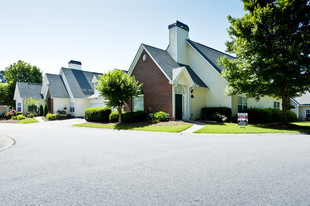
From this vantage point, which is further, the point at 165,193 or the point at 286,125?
the point at 286,125

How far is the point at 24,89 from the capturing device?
36.1 metres

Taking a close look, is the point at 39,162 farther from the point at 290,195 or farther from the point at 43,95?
the point at 43,95

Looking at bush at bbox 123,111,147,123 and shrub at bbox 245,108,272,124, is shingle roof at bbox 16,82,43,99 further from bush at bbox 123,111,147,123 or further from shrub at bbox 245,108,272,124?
shrub at bbox 245,108,272,124

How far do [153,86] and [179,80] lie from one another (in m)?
2.91

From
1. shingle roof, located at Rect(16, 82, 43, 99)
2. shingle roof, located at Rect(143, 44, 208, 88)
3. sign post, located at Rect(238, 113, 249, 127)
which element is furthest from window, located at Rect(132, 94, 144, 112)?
shingle roof, located at Rect(16, 82, 43, 99)

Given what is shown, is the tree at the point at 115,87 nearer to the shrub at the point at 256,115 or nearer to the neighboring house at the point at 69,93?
the neighboring house at the point at 69,93

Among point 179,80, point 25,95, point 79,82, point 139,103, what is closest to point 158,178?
point 179,80

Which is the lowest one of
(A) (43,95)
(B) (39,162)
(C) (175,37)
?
(B) (39,162)

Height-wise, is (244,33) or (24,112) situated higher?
(244,33)

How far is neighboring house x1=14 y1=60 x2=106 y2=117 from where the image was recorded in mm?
31625

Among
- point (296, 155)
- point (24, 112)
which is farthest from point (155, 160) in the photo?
point (24, 112)

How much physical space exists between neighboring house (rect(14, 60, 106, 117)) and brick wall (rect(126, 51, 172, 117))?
33.8ft

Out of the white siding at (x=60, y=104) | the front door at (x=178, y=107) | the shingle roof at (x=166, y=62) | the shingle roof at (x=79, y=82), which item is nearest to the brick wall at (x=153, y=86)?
the shingle roof at (x=166, y=62)

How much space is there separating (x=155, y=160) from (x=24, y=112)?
117 ft
